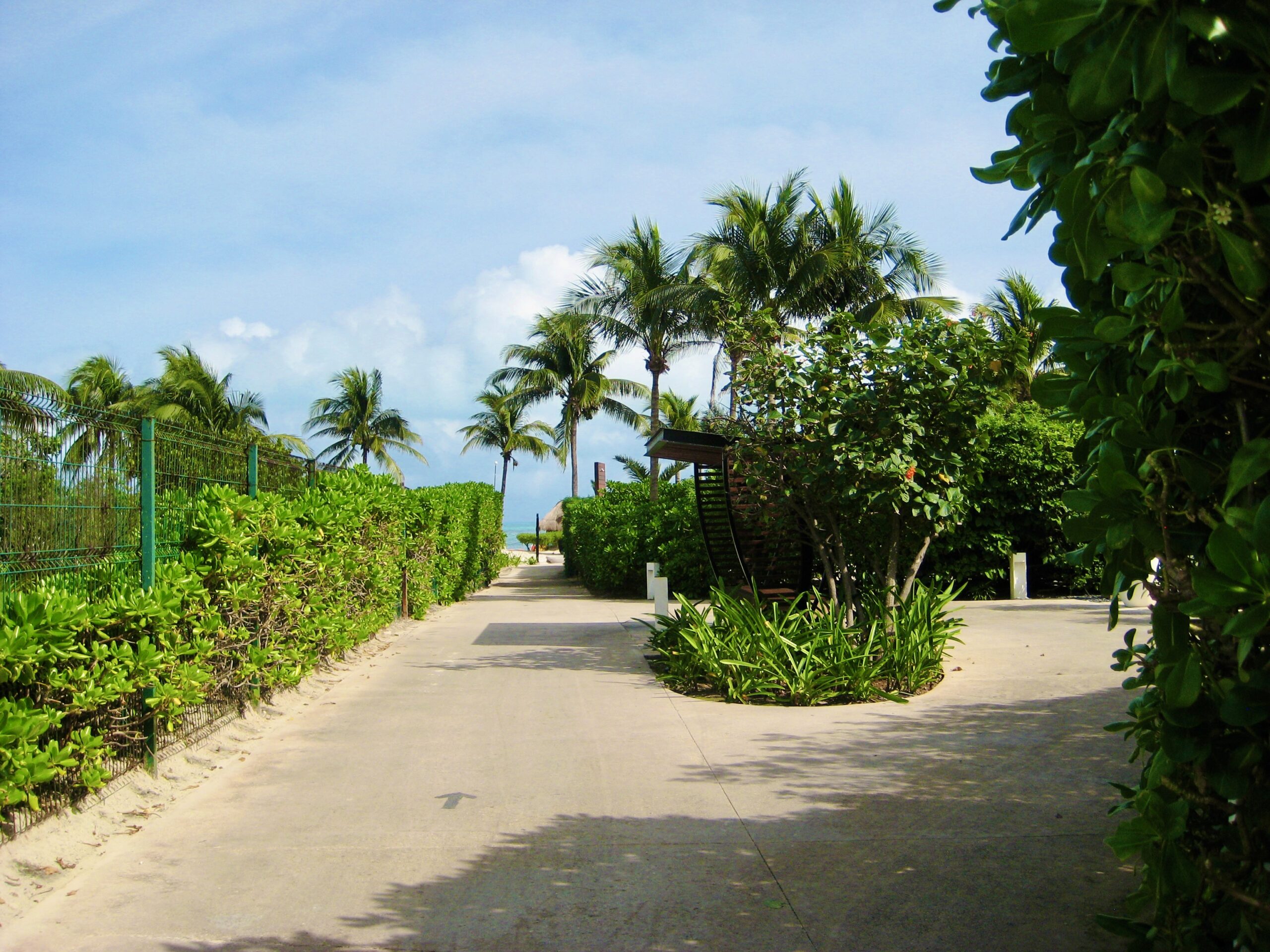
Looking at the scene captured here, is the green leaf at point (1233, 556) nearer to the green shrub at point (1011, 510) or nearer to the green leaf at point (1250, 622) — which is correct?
the green leaf at point (1250, 622)

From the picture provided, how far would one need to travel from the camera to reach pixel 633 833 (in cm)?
486

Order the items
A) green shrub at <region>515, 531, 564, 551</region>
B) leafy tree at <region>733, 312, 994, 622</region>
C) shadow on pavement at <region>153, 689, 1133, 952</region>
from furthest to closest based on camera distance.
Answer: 1. green shrub at <region>515, 531, 564, 551</region>
2. leafy tree at <region>733, 312, 994, 622</region>
3. shadow on pavement at <region>153, 689, 1133, 952</region>

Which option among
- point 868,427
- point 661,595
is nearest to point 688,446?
point 661,595

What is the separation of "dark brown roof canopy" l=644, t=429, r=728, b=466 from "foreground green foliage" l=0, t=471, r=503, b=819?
336cm

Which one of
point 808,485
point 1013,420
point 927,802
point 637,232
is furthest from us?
point 637,232

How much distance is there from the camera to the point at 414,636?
1339 centimetres

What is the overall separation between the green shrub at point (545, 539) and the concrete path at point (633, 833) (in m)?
46.3

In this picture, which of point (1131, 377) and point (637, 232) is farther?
point (637, 232)

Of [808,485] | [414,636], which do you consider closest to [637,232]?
[414,636]

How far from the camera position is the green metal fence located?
453 centimetres

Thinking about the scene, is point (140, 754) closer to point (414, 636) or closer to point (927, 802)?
point (927, 802)

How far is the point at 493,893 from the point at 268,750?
10.7 feet

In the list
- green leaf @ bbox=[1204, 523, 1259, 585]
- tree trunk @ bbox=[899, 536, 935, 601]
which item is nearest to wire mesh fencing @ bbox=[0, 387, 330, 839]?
green leaf @ bbox=[1204, 523, 1259, 585]

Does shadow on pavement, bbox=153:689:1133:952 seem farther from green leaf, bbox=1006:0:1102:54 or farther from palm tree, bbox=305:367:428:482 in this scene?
palm tree, bbox=305:367:428:482
